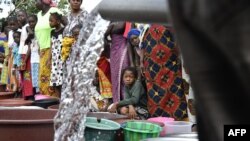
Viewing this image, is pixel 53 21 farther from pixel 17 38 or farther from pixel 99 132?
pixel 99 132

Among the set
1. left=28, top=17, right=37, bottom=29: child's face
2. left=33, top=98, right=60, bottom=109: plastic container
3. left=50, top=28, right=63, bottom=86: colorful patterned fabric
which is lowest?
left=33, top=98, right=60, bottom=109: plastic container

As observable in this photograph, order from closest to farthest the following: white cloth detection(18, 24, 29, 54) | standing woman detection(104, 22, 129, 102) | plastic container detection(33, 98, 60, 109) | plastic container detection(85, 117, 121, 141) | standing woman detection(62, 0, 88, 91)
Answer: plastic container detection(85, 117, 121, 141) < plastic container detection(33, 98, 60, 109) < standing woman detection(62, 0, 88, 91) < standing woman detection(104, 22, 129, 102) < white cloth detection(18, 24, 29, 54)

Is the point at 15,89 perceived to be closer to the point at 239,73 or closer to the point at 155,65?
the point at 155,65

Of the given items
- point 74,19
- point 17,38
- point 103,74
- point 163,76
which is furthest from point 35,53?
point 163,76

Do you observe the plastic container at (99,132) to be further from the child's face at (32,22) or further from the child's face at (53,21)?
the child's face at (32,22)

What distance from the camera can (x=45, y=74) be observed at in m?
4.39

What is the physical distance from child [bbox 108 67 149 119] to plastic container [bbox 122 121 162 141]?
1.03 metres

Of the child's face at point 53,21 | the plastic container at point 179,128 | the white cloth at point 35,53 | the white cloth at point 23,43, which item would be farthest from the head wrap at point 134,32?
the white cloth at point 23,43

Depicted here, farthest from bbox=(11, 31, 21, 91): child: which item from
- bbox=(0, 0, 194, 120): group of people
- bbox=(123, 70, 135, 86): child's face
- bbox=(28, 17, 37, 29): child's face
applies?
bbox=(123, 70, 135, 86): child's face

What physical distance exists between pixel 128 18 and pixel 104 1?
0.16 feet

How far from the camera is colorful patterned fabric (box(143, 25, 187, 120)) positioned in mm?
3121

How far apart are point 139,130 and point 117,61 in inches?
75.7

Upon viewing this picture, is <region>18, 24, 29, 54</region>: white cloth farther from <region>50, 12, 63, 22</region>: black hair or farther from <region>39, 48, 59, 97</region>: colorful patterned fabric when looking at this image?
<region>50, 12, 63, 22</region>: black hair

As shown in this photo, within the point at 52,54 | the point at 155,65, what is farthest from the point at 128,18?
the point at 52,54
